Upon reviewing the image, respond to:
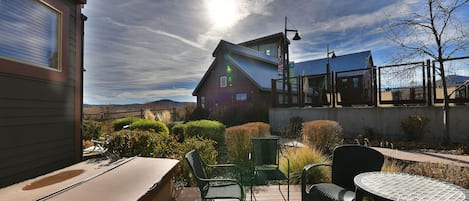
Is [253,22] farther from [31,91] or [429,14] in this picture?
[31,91]

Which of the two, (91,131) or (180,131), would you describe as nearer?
(91,131)

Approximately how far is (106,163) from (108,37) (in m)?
5.14

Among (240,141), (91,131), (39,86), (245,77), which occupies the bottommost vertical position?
(240,141)

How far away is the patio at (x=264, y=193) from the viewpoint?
3.39 meters

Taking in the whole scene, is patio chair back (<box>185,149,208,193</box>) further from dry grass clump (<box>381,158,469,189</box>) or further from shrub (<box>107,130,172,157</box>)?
dry grass clump (<box>381,158,469,189</box>)

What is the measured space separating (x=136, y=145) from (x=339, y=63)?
19.0 meters

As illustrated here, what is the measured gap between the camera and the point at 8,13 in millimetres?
2852

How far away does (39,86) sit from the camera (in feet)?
10.6

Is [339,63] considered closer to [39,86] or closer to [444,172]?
[444,172]

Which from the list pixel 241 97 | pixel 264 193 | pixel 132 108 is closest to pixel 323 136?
pixel 264 193

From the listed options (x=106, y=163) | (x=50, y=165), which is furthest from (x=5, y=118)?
(x=106, y=163)

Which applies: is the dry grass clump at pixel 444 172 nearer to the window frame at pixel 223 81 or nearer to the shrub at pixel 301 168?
the shrub at pixel 301 168

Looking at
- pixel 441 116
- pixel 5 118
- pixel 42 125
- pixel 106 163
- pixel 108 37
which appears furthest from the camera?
pixel 441 116

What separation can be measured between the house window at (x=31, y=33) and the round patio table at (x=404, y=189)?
3.84m
